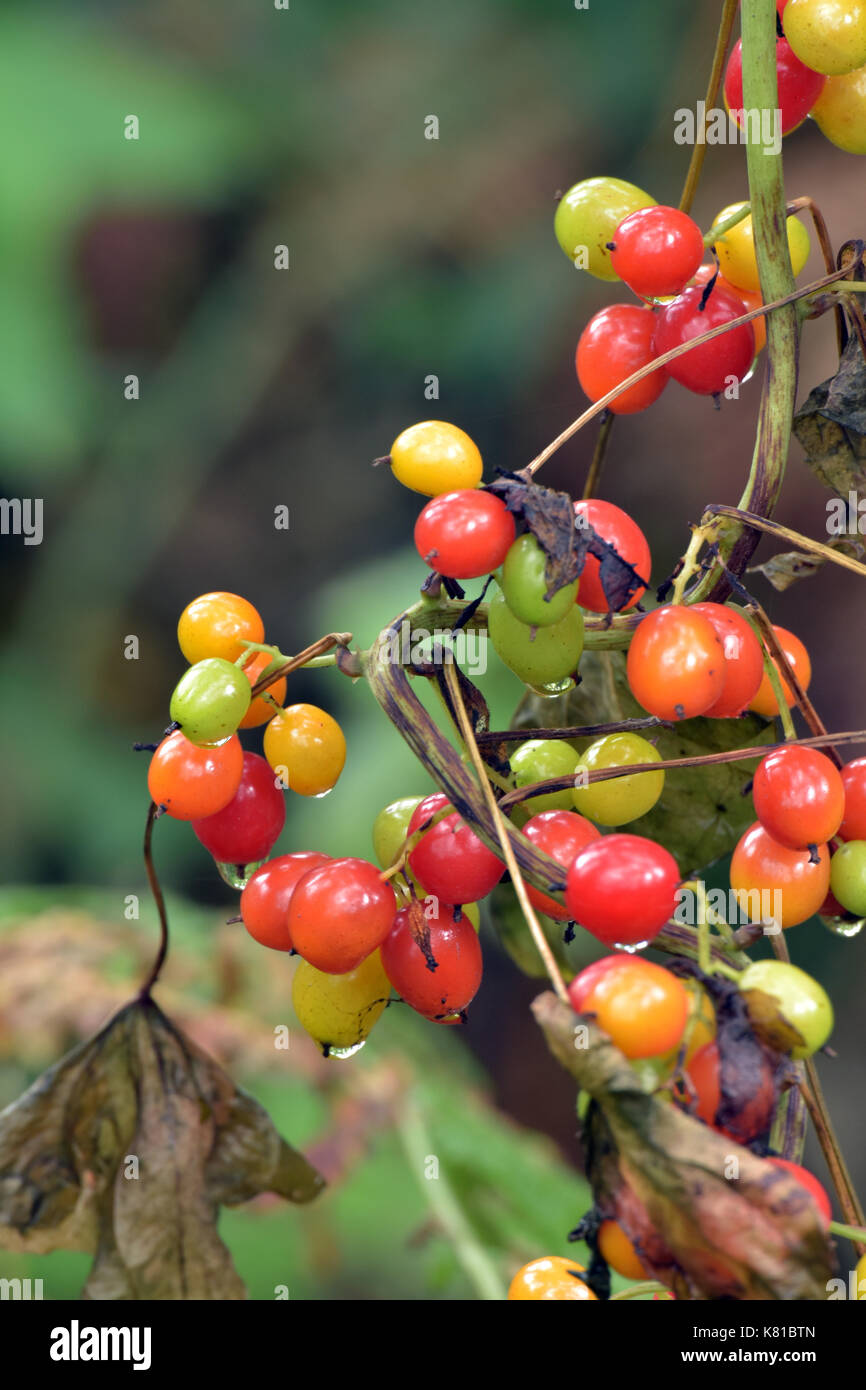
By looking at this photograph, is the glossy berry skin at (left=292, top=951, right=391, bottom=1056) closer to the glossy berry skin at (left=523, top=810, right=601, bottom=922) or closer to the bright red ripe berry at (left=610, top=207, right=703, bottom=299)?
the glossy berry skin at (left=523, top=810, right=601, bottom=922)

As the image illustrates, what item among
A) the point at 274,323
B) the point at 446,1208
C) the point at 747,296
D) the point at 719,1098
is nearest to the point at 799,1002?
the point at 719,1098

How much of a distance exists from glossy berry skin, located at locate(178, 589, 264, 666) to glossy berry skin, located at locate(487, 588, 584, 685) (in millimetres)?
81

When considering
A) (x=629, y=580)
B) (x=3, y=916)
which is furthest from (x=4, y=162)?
(x=629, y=580)

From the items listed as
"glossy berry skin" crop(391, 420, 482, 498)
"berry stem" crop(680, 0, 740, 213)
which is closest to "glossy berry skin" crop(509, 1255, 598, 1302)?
"glossy berry skin" crop(391, 420, 482, 498)

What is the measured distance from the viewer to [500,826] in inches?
11.9

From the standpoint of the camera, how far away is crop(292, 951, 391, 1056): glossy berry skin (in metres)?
0.35

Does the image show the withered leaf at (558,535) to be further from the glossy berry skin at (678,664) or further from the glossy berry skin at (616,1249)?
the glossy berry skin at (616,1249)

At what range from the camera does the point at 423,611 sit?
334 millimetres

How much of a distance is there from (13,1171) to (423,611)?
0.84 ft

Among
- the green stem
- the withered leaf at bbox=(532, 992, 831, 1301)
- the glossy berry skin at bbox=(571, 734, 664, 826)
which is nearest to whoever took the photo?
the withered leaf at bbox=(532, 992, 831, 1301)

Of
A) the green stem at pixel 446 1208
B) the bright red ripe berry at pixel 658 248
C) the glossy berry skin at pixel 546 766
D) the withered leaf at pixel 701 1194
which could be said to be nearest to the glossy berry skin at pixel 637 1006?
the withered leaf at pixel 701 1194

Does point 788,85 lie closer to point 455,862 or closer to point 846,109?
point 846,109

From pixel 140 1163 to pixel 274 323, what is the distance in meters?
0.87
